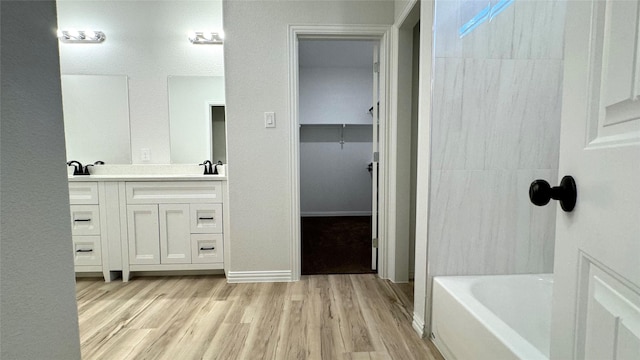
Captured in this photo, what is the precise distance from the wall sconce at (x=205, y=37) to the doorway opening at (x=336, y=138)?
1.43 m

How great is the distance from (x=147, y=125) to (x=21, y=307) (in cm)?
238

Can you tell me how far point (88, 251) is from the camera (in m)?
2.23

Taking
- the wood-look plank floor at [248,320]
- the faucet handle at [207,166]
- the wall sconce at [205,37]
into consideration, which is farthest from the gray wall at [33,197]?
the wall sconce at [205,37]

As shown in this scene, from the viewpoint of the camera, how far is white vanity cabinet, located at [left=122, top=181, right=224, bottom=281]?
223 cm

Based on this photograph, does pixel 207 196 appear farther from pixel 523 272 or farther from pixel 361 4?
pixel 523 272

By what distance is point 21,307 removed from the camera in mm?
572

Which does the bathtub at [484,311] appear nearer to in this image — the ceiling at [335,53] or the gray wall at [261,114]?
the gray wall at [261,114]

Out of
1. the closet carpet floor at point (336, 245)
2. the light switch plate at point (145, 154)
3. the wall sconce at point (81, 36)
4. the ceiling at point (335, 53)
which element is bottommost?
the closet carpet floor at point (336, 245)

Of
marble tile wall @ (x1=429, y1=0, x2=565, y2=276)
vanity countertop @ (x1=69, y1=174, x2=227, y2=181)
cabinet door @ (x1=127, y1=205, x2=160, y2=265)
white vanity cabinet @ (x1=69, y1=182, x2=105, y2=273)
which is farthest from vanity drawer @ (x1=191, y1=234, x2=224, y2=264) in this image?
marble tile wall @ (x1=429, y1=0, x2=565, y2=276)

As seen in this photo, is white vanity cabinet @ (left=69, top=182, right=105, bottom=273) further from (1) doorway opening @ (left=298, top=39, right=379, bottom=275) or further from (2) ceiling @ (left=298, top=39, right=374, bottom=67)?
(2) ceiling @ (left=298, top=39, right=374, bottom=67)

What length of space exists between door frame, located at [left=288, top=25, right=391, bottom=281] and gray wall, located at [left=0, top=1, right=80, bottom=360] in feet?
5.16

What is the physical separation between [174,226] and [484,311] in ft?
6.96

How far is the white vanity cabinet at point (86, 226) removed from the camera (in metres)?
2.19

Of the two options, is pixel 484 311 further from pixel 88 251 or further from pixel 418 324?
pixel 88 251
